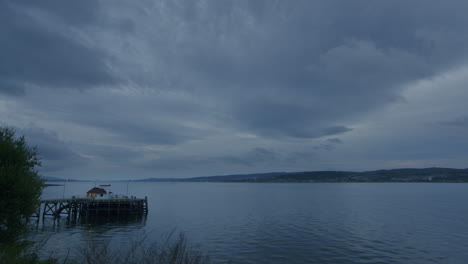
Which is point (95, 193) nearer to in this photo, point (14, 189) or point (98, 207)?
point (98, 207)

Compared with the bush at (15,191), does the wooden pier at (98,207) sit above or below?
below

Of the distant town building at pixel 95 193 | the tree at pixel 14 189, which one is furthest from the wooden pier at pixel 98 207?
the tree at pixel 14 189

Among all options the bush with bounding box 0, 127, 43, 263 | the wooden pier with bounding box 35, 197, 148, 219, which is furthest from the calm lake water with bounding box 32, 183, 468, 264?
the bush with bounding box 0, 127, 43, 263

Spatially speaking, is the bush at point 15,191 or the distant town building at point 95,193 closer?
the bush at point 15,191

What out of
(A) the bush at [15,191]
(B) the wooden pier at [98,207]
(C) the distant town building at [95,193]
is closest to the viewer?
(A) the bush at [15,191]

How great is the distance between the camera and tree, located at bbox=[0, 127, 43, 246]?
72.5 feet

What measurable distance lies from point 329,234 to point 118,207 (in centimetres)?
4261

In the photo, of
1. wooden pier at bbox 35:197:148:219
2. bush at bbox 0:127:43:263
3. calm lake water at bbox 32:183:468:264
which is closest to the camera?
bush at bbox 0:127:43:263

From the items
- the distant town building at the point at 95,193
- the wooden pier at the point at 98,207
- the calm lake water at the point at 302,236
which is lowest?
the calm lake water at the point at 302,236

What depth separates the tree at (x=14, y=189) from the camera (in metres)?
22.1

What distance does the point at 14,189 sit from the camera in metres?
22.4

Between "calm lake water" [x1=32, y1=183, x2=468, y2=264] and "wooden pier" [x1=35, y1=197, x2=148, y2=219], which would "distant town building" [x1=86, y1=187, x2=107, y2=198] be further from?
"calm lake water" [x1=32, y1=183, x2=468, y2=264]

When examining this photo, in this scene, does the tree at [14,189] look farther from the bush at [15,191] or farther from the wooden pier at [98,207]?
the wooden pier at [98,207]

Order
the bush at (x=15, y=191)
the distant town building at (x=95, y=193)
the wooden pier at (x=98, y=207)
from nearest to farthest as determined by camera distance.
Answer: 1. the bush at (x=15, y=191)
2. the wooden pier at (x=98, y=207)
3. the distant town building at (x=95, y=193)
